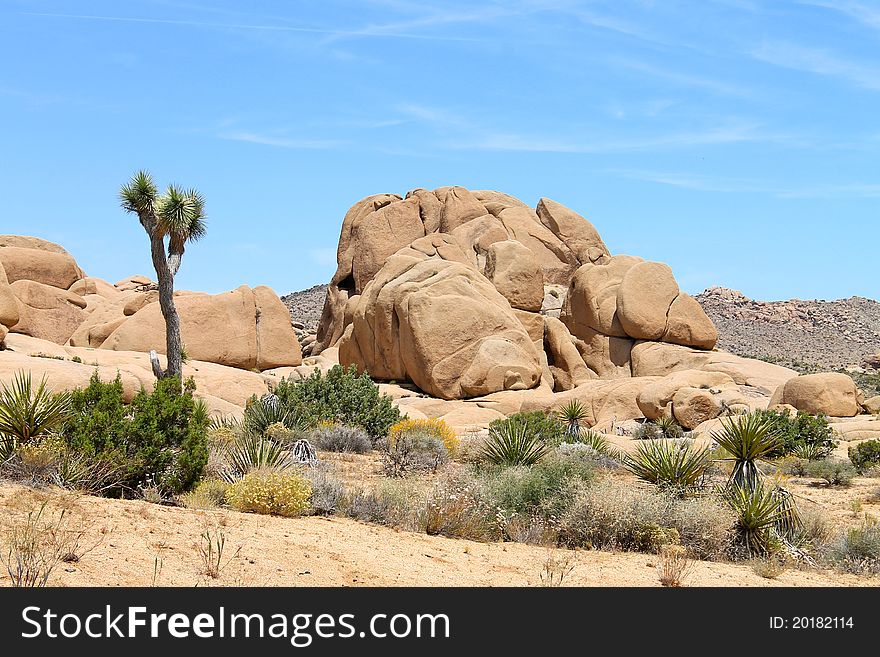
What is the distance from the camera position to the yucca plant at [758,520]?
35.7 feet

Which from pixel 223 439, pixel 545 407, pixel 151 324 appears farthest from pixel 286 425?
pixel 151 324

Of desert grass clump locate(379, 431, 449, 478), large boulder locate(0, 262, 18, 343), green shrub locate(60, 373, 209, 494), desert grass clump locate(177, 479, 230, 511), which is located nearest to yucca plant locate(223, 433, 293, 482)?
desert grass clump locate(177, 479, 230, 511)

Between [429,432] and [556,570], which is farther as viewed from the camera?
[429,432]

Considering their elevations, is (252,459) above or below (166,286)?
below

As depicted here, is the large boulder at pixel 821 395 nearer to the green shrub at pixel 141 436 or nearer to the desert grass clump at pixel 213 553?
the green shrub at pixel 141 436

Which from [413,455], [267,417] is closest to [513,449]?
[413,455]

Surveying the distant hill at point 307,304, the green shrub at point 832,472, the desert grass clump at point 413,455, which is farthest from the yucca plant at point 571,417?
the distant hill at point 307,304

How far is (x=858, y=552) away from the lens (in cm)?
1103

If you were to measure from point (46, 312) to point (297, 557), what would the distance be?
115 feet

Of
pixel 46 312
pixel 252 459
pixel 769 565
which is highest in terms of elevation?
pixel 46 312

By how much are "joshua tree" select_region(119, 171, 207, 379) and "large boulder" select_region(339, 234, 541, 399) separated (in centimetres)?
1034

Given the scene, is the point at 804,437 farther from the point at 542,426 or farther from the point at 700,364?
the point at 700,364

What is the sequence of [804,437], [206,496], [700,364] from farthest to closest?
1. [700,364]
2. [804,437]
3. [206,496]

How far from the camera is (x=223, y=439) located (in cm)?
1549
